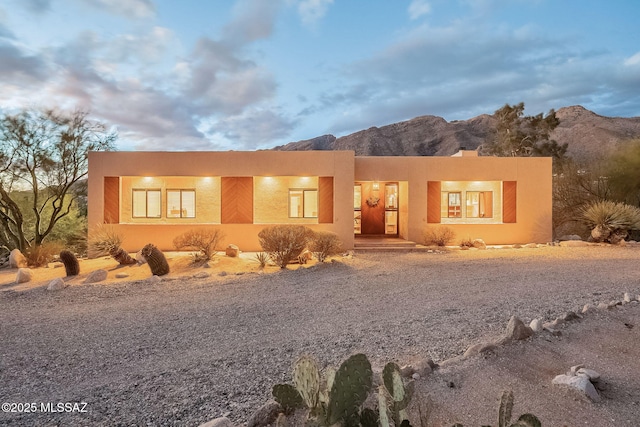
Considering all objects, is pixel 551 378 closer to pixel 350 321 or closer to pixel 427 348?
pixel 427 348

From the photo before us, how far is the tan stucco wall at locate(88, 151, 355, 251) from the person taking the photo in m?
11.6

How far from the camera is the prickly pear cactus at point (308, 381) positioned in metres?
1.66

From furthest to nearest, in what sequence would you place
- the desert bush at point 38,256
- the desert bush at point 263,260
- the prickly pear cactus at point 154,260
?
the desert bush at point 38,256, the desert bush at point 263,260, the prickly pear cactus at point 154,260

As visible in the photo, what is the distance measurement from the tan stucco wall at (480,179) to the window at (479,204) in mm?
1039

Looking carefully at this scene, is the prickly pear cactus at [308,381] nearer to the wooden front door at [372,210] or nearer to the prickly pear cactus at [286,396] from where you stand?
the prickly pear cactus at [286,396]

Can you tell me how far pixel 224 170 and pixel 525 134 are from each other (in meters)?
22.4

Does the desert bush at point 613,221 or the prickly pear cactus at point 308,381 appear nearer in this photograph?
the prickly pear cactus at point 308,381

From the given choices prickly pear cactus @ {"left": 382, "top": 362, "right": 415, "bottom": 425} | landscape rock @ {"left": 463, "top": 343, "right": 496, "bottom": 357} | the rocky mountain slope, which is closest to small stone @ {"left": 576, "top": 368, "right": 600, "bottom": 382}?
landscape rock @ {"left": 463, "top": 343, "right": 496, "bottom": 357}

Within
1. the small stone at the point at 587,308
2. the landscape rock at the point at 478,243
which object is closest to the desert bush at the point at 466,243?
the landscape rock at the point at 478,243

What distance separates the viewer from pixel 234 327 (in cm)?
438

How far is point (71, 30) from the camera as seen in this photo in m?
10.0

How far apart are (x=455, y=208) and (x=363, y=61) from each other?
23.9 m

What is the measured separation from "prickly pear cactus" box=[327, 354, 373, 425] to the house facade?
9.91 meters

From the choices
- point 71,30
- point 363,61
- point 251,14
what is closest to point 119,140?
point 71,30
